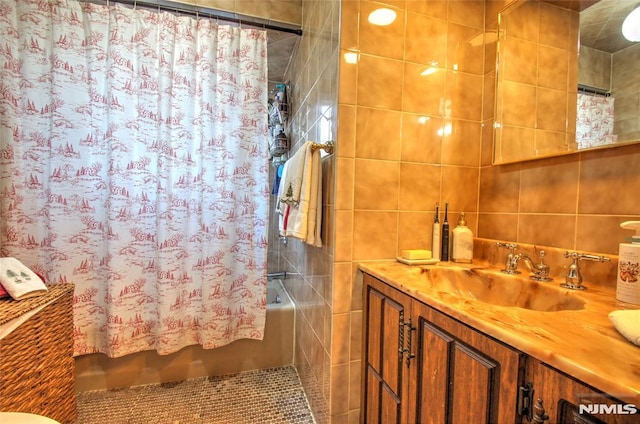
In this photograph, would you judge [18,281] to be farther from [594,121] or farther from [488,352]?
[594,121]

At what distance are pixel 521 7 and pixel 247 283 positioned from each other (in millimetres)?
1947

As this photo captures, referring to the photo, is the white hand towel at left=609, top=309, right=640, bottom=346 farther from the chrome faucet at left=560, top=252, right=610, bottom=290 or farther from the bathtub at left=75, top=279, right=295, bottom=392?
the bathtub at left=75, top=279, right=295, bottom=392

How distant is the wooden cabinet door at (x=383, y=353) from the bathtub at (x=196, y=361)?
0.83 metres

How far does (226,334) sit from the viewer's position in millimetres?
1680

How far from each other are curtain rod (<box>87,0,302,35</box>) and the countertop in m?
1.78

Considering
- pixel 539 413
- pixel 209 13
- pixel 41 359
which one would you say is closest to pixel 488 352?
pixel 539 413

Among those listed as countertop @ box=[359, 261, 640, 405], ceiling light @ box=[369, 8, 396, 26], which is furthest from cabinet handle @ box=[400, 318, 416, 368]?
ceiling light @ box=[369, 8, 396, 26]

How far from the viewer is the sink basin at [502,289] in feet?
2.74

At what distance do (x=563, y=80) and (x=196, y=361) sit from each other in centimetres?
234

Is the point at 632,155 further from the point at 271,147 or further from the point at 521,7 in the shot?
the point at 271,147

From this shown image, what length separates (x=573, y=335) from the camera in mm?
505

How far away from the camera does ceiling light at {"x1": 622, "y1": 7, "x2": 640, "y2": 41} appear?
0.79 metres

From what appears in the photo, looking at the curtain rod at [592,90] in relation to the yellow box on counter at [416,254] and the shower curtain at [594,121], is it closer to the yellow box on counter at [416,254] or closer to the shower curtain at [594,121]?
the shower curtain at [594,121]

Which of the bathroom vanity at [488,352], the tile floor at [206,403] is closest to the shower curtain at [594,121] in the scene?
the bathroom vanity at [488,352]
